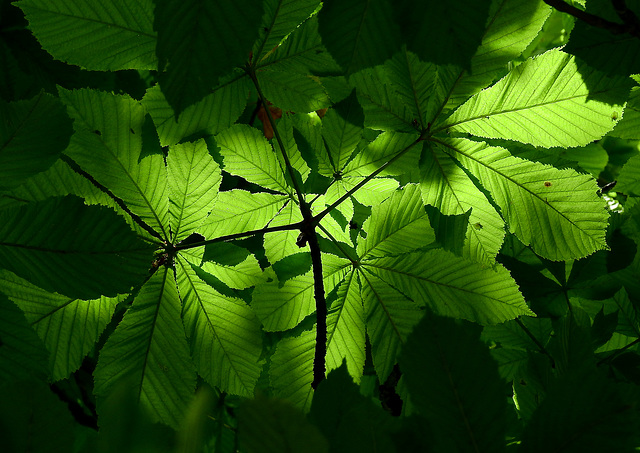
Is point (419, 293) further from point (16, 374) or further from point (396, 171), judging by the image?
point (16, 374)

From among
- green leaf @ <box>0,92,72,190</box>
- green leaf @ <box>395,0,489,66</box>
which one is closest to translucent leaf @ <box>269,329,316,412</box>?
green leaf @ <box>0,92,72,190</box>

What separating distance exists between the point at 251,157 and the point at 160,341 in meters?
0.43

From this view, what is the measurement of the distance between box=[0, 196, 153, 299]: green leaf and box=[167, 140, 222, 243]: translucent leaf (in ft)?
0.80

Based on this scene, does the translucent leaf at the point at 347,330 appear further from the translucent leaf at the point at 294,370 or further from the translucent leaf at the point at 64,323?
the translucent leaf at the point at 64,323

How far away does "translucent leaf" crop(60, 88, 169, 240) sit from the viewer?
83 cm

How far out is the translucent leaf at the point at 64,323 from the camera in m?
0.85

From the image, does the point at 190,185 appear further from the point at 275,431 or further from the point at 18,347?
the point at 275,431

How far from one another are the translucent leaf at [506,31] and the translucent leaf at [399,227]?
297 mm

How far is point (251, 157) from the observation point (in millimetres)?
985

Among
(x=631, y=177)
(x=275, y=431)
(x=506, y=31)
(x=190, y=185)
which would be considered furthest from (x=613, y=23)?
(x=631, y=177)

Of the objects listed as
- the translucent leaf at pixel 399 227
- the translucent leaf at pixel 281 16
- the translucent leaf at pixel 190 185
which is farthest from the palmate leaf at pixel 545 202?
the translucent leaf at pixel 190 185

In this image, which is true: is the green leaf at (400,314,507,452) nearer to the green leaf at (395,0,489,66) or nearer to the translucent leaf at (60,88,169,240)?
the green leaf at (395,0,489,66)

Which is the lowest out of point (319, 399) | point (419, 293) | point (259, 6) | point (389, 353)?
point (319, 399)

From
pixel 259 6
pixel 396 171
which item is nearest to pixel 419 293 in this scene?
pixel 396 171
